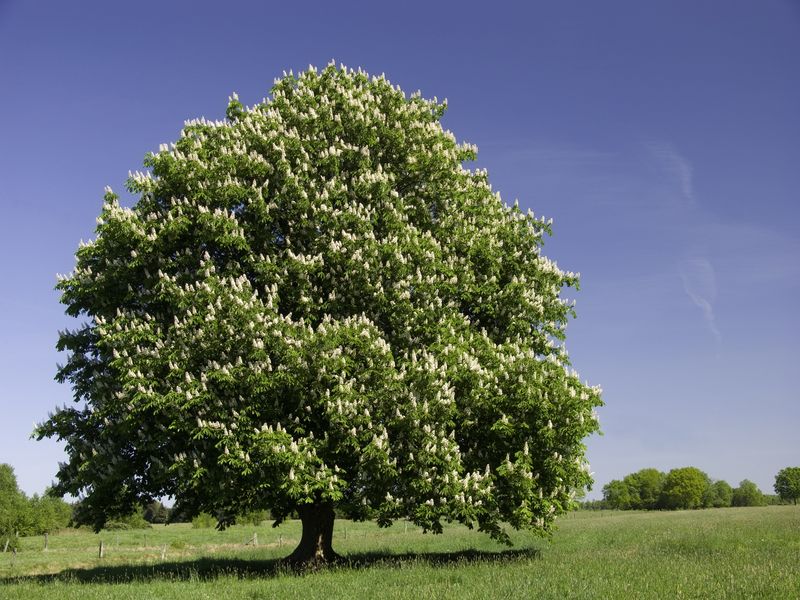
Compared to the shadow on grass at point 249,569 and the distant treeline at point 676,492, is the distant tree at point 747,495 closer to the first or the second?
the distant treeline at point 676,492

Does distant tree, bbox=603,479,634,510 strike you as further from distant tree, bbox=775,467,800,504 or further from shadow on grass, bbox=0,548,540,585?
shadow on grass, bbox=0,548,540,585

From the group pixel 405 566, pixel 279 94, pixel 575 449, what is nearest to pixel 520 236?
pixel 575 449

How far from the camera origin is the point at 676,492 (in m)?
144

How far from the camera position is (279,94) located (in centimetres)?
2716

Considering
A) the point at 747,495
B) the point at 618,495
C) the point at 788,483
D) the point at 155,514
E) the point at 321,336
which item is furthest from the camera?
the point at 747,495

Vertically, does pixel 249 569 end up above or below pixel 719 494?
above

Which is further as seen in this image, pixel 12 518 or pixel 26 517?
pixel 26 517

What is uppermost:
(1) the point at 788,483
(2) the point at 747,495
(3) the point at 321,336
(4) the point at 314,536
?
(3) the point at 321,336

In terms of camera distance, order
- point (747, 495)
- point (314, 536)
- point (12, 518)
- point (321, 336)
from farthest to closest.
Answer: point (747, 495)
point (12, 518)
point (314, 536)
point (321, 336)

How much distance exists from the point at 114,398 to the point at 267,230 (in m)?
8.02

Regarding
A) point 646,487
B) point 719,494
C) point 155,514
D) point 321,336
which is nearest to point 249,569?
point 321,336

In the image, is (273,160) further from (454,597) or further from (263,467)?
(454,597)

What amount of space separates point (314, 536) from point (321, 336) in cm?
926

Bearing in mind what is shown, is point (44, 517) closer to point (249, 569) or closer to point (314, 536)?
point (249, 569)
